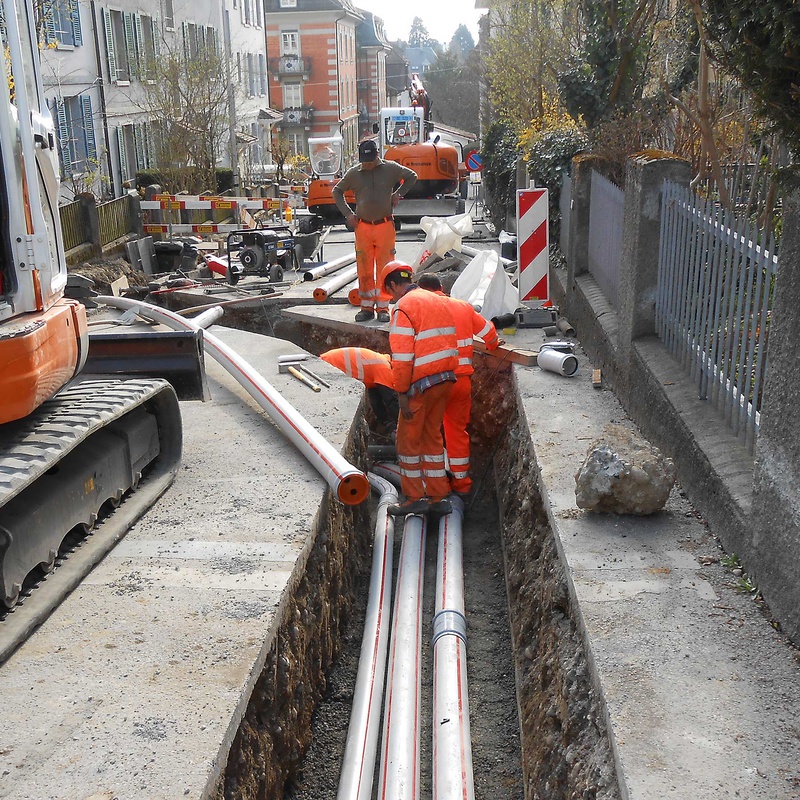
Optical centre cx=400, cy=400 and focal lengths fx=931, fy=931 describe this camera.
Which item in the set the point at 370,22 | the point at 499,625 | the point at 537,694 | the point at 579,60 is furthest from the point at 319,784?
the point at 370,22

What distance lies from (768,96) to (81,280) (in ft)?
24.9

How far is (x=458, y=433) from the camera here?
7461 mm

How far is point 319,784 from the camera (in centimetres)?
465

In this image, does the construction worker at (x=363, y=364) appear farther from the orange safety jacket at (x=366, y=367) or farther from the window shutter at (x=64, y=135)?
the window shutter at (x=64, y=135)

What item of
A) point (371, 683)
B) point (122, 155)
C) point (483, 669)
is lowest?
point (483, 669)

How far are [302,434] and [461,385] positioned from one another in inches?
60.8

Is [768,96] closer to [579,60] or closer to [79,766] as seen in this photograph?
[79,766]

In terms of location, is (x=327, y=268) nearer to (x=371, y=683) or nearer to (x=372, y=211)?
(x=372, y=211)

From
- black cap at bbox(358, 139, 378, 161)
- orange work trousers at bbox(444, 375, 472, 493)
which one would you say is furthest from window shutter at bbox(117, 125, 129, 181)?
orange work trousers at bbox(444, 375, 472, 493)

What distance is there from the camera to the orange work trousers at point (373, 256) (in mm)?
10023

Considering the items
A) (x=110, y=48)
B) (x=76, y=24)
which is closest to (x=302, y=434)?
(x=76, y=24)

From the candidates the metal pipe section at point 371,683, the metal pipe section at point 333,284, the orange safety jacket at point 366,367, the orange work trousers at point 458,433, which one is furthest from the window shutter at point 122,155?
the metal pipe section at point 371,683

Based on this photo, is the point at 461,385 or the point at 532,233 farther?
the point at 532,233

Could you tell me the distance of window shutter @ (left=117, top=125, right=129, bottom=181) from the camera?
25906 millimetres
